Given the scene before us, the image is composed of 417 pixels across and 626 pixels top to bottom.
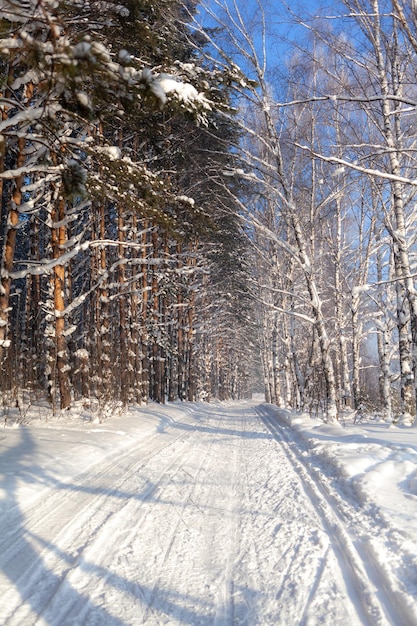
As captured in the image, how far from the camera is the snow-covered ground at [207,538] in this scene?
2.48 m

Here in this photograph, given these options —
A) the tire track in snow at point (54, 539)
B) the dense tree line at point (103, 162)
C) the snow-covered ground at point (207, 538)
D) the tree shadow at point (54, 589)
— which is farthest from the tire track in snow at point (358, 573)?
the dense tree line at point (103, 162)

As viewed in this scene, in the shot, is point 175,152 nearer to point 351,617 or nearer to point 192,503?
point 192,503

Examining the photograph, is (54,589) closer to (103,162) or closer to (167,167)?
(103,162)

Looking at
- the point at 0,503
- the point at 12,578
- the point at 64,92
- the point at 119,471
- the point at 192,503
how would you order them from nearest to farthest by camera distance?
1. the point at 12,578
2. the point at 64,92
3. the point at 0,503
4. the point at 192,503
5. the point at 119,471

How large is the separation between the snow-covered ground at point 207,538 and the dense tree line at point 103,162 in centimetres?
329

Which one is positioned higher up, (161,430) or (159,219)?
(159,219)

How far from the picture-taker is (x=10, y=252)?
318 inches

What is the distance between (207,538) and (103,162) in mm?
5733

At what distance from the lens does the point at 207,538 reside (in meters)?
3.50

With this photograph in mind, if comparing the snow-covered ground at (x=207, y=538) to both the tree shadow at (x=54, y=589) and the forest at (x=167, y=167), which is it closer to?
the tree shadow at (x=54, y=589)

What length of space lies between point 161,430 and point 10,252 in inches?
220

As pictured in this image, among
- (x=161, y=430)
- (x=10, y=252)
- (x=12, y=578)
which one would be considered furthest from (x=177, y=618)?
(x=161, y=430)

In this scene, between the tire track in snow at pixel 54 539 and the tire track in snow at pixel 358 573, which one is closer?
the tire track in snow at pixel 358 573

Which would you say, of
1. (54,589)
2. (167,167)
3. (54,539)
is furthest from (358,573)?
(167,167)
